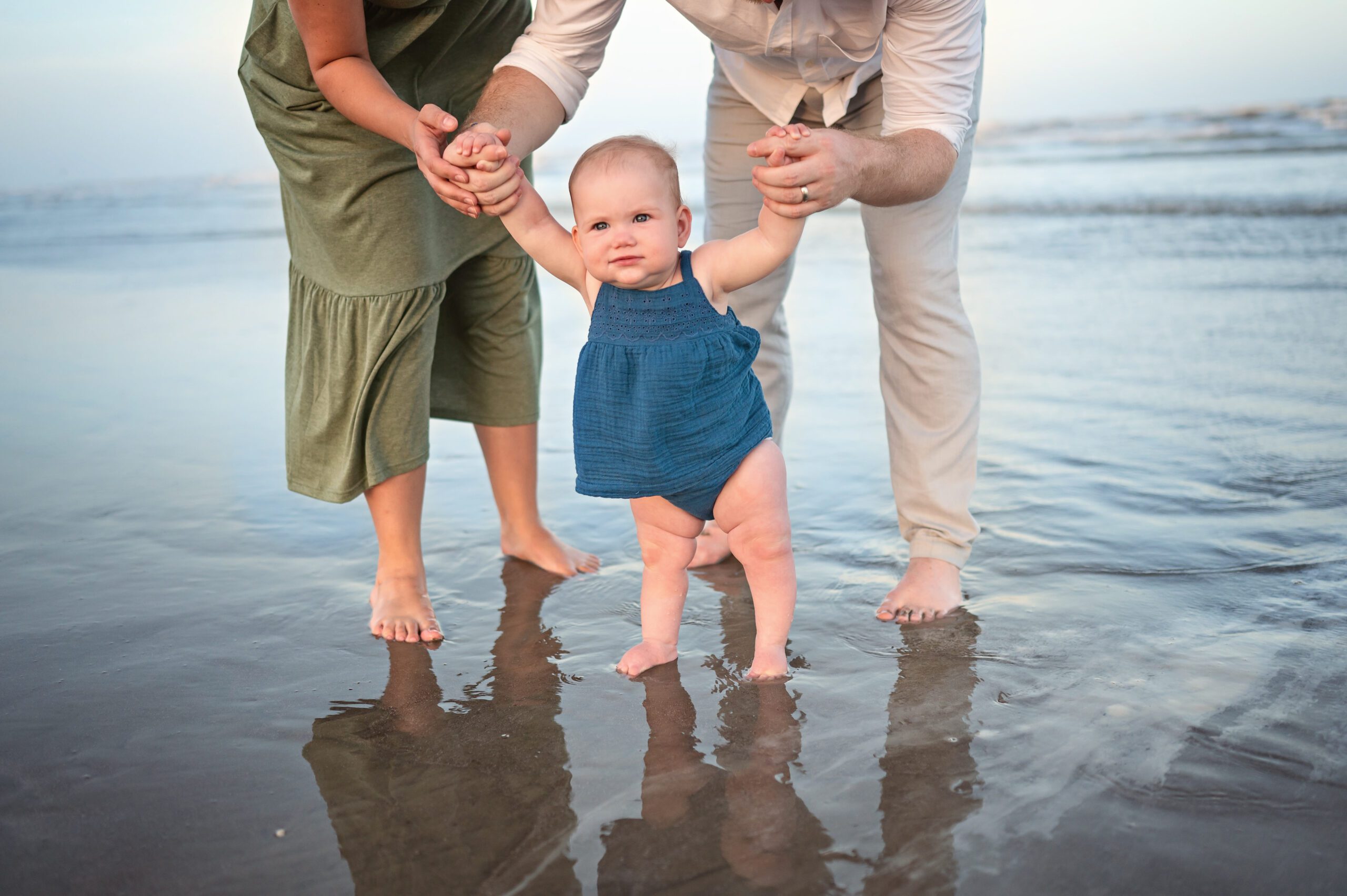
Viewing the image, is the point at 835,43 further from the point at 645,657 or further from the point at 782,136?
the point at 645,657

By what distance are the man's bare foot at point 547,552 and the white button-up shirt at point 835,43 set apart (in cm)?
106

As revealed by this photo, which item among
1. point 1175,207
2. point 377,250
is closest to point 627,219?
point 377,250

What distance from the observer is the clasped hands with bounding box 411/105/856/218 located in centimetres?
180

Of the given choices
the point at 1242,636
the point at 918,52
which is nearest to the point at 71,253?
the point at 918,52

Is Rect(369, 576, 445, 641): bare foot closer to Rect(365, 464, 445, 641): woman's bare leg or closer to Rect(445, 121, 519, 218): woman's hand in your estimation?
Rect(365, 464, 445, 641): woman's bare leg

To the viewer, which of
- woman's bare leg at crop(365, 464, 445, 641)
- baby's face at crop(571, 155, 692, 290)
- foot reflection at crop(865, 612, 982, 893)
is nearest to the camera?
foot reflection at crop(865, 612, 982, 893)

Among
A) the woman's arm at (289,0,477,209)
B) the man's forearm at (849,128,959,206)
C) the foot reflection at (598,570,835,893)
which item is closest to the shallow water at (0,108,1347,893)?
the foot reflection at (598,570,835,893)

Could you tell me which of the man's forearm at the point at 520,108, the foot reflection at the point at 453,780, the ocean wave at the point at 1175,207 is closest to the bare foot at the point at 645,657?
the foot reflection at the point at 453,780

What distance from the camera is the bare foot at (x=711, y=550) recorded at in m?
2.75

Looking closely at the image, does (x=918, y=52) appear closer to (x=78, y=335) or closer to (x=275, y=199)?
(x=78, y=335)

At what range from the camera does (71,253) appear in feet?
29.3

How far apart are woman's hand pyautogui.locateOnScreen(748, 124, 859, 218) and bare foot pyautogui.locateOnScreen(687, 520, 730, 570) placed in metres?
1.07

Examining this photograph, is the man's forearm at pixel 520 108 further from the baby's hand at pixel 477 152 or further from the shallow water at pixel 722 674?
the shallow water at pixel 722 674

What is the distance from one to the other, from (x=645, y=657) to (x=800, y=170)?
97 cm
